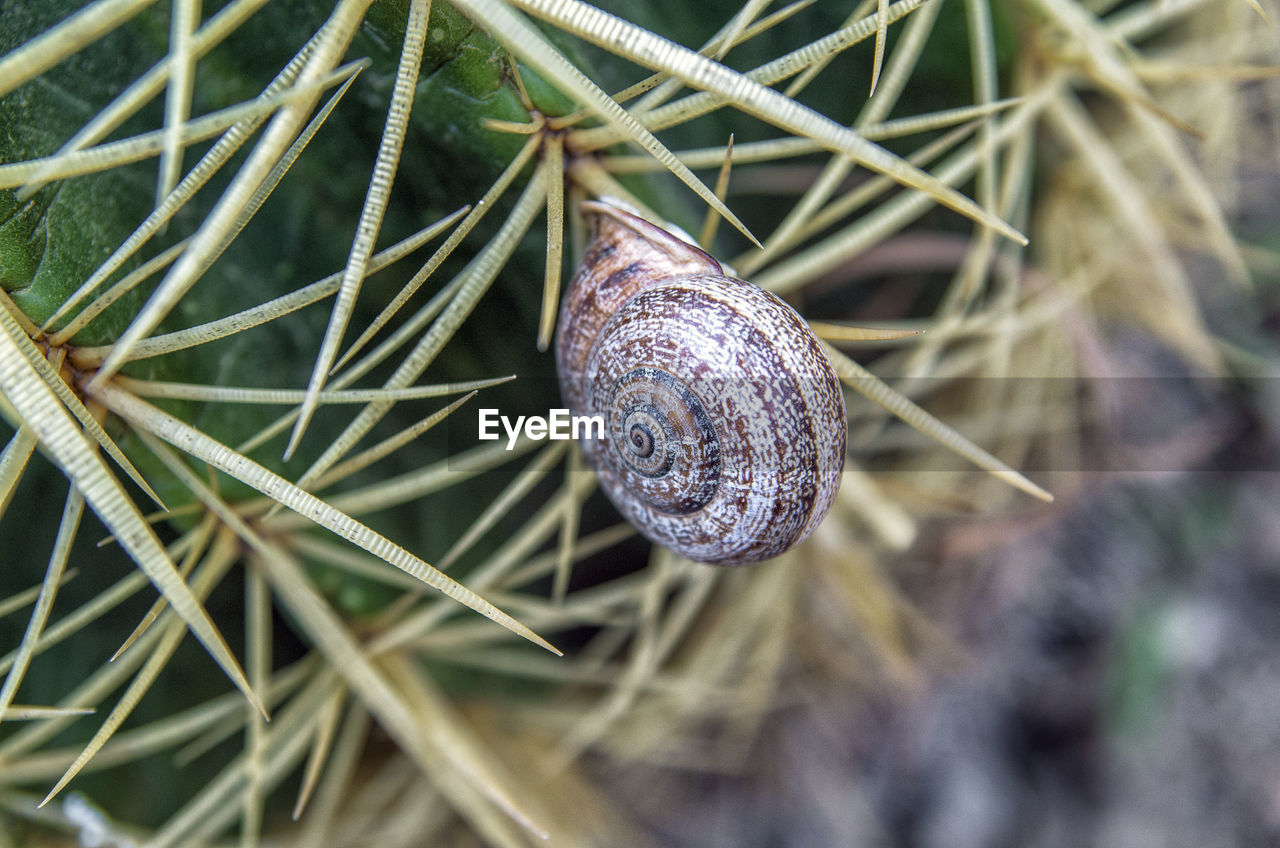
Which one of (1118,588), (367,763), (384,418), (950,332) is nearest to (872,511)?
(950,332)

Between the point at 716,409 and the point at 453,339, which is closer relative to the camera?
the point at 716,409

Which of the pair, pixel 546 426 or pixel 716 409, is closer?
pixel 716 409

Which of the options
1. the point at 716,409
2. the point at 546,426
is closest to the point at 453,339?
the point at 546,426

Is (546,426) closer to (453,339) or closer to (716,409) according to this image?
(453,339)
